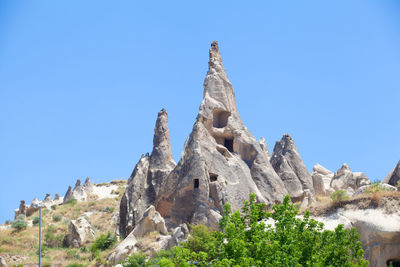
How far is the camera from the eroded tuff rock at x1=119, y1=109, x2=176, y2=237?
114ft

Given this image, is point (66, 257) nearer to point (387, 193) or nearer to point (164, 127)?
point (164, 127)

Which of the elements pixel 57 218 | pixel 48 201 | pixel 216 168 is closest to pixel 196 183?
pixel 216 168

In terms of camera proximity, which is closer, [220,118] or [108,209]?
[220,118]

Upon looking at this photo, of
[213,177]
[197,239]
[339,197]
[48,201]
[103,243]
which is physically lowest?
[197,239]

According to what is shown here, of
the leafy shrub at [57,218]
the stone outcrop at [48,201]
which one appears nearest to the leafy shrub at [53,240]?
the leafy shrub at [57,218]

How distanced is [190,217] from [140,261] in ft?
13.6

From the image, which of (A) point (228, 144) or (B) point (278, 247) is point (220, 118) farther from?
(B) point (278, 247)

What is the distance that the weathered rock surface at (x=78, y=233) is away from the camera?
3647 centimetres

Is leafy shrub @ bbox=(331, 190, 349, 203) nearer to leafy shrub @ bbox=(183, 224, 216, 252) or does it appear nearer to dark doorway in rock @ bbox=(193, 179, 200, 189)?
leafy shrub @ bbox=(183, 224, 216, 252)

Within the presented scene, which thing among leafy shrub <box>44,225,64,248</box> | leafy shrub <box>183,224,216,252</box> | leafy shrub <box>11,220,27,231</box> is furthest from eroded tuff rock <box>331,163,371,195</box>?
leafy shrub <box>11,220,27,231</box>

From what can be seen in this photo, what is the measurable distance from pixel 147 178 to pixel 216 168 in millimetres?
7960

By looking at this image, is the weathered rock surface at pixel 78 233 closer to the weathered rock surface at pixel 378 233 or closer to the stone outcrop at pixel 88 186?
the weathered rock surface at pixel 378 233

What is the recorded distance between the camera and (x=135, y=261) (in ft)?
80.8

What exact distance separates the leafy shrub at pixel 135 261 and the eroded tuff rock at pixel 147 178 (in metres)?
8.49
